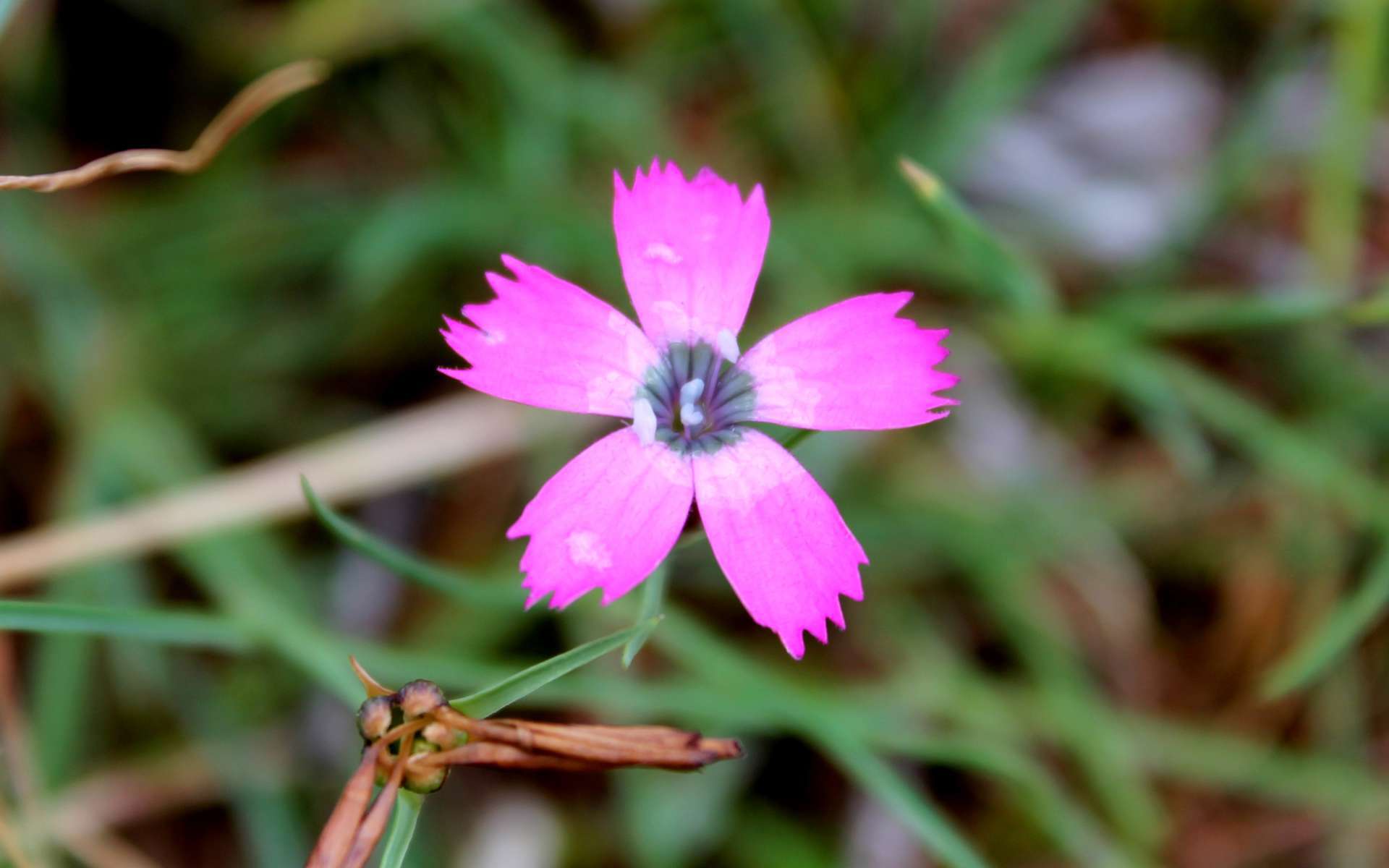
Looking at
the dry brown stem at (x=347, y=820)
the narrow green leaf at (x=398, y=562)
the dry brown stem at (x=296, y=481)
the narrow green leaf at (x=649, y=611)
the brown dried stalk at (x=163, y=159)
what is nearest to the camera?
the dry brown stem at (x=347, y=820)

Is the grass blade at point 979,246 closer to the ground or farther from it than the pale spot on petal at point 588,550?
farther from it

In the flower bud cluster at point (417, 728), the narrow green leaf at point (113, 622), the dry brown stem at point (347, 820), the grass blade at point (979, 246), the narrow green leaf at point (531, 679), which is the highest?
the grass blade at point (979, 246)

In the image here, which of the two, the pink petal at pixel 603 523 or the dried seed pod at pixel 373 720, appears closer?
the dried seed pod at pixel 373 720

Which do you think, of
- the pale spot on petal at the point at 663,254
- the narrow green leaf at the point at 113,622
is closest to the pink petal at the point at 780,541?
the pale spot on petal at the point at 663,254

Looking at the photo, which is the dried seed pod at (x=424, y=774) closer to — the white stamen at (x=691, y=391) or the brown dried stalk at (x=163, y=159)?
the white stamen at (x=691, y=391)

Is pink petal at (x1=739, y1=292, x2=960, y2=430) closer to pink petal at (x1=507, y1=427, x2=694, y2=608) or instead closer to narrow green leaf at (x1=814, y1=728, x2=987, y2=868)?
pink petal at (x1=507, y1=427, x2=694, y2=608)

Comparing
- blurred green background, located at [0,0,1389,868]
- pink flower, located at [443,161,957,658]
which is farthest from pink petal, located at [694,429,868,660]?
blurred green background, located at [0,0,1389,868]

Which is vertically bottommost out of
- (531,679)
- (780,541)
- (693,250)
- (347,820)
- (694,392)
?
(347,820)

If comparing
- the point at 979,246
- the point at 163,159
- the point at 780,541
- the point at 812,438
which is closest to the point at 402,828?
the point at 780,541

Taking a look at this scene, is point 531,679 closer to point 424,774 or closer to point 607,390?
point 424,774
